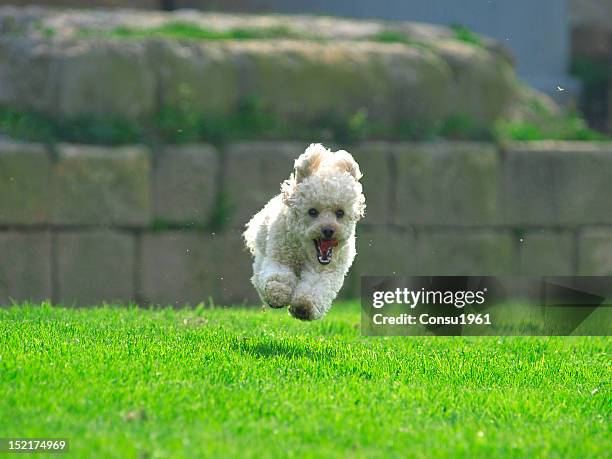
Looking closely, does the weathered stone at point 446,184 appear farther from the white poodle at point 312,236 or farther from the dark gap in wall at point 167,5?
the white poodle at point 312,236

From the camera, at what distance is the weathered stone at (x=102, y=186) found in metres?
11.5

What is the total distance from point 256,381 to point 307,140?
20.9 feet

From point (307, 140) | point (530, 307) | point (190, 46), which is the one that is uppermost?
point (190, 46)

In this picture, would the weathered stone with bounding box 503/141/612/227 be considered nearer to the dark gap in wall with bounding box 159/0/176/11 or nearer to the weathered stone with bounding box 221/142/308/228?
the weathered stone with bounding box 221/142/308/228

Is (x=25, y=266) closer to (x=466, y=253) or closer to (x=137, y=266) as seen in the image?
(x=137, y=266)

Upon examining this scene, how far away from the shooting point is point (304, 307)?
690 cm

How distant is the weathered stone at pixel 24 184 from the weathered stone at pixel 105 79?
2.30 ft

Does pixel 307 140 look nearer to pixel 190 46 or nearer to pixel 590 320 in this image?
pixel 190 46

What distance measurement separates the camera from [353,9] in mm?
16172

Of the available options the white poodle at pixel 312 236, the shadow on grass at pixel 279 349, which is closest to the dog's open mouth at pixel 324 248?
the white poodle at pixel 312 236

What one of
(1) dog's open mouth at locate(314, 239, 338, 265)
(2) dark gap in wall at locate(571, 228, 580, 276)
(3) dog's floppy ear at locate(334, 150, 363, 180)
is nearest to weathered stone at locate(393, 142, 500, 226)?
(2) dark gap in wall at locate(571, 228, 580, 276)

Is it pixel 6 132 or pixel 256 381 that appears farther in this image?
pixel 6 132

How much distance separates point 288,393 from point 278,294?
93 cm

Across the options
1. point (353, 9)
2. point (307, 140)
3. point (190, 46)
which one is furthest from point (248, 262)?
point (353, 9)
